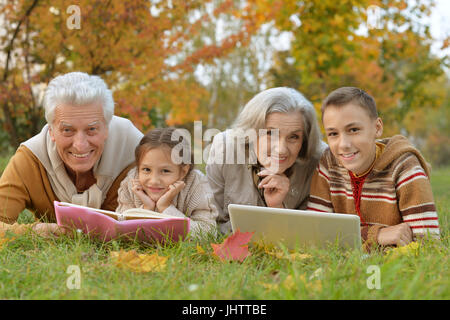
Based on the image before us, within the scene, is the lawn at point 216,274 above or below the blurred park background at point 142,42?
below

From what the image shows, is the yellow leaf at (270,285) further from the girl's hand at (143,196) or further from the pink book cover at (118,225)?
the girl's hand at (143,196)

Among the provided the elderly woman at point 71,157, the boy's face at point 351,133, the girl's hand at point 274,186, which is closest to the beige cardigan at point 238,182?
the girl's hand at point 274,186

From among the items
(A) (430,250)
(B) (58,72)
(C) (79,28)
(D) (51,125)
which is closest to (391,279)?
(A) (430,250)

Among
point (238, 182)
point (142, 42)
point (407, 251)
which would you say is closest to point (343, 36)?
point (142, 42)

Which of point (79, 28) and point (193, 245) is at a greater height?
point (79, 28)

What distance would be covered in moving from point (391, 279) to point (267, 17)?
235 inches

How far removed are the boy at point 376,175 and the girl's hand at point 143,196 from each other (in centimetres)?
111

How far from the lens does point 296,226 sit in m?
2.29

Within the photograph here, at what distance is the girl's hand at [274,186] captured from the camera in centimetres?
299

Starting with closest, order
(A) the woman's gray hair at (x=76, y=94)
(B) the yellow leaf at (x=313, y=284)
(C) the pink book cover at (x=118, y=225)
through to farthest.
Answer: (B) the yellow leaf at (x=313, y=284) → (C) the pink book cover at (x=118, y=225) → (A) the woman's gray hair at (x=76, y=94)

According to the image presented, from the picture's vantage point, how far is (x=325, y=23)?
690cm

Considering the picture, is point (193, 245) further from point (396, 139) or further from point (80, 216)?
point (396, 139)

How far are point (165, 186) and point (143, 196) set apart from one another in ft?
0.47

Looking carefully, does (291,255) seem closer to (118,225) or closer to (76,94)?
(118,225)
